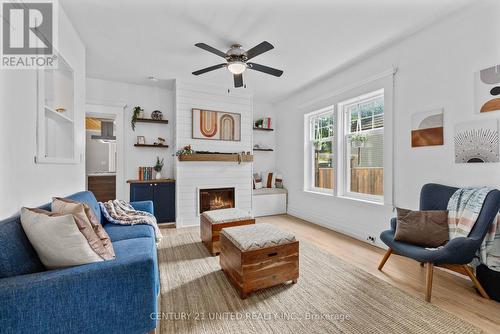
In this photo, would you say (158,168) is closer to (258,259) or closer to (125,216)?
(125,216)

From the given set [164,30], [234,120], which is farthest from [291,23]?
[234,120]

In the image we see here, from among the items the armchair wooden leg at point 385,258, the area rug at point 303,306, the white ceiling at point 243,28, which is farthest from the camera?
the armchair wooden leg at point 385,258

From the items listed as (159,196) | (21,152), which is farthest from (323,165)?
(21,152)

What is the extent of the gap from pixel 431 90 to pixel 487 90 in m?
0.48

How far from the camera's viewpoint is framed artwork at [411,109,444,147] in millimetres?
2389

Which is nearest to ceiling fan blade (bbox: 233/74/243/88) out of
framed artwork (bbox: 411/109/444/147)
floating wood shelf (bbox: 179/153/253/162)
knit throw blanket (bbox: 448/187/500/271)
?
floating wood shelf (bbox: 179/153/253/162)

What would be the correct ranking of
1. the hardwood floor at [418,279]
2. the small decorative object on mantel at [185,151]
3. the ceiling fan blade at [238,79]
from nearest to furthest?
the hardwood floor at [418,279], the ceiling fan blade at [238,79], the small decorative object on mantel at [185,151]

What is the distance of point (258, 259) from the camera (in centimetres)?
190

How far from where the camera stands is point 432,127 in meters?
2.45

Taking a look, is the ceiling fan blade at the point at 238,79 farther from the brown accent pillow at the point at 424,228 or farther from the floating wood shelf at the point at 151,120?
the brown accent pillow at the point at 424,228

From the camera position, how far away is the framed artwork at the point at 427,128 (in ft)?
7.84

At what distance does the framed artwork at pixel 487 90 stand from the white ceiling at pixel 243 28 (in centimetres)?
72

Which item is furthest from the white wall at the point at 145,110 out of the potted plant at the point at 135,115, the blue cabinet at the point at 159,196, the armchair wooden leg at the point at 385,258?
the armchair wooden leg at the point at 385,258

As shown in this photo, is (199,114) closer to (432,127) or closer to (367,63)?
(367,63)
